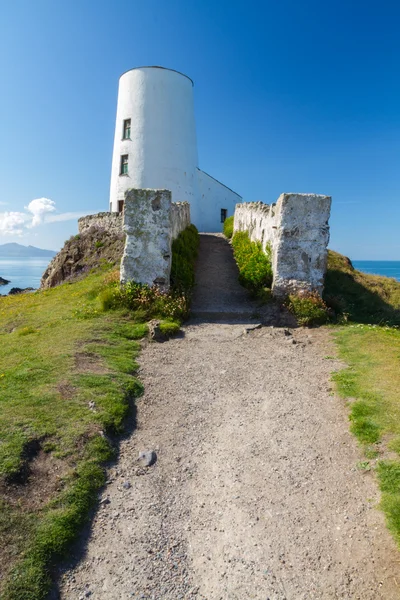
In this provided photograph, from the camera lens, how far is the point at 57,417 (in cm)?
634

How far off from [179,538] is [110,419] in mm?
2469

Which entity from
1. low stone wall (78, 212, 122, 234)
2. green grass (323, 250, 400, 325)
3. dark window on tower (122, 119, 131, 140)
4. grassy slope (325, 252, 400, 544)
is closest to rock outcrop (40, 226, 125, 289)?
low stone wall (78, 212, 122, 234)

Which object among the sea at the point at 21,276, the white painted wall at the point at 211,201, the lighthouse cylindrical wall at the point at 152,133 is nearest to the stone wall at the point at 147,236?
the lighthouse cylindrical wall at the point at 152,133

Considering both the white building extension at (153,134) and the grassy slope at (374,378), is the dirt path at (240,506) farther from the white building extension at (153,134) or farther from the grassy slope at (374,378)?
the white building extension at (153,134)

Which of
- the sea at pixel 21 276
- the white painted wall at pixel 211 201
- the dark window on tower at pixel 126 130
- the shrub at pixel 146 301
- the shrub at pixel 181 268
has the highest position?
the dark window on tower at pixel 126 130

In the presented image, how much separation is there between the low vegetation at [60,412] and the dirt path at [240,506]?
1.12ft

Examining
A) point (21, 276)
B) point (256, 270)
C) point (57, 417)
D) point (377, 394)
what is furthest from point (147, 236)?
point (21, 276)

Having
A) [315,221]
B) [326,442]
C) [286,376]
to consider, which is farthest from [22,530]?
[315,221]

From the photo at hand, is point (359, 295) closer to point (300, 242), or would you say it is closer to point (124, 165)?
point (300, 242)

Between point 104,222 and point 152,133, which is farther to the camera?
point 152,133

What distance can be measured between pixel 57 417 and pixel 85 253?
18.4 metres

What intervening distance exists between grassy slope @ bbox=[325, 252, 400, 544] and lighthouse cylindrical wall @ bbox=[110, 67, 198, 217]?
59.3 ft

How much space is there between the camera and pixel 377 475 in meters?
5.33

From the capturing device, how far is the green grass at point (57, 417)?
13.8 ft
